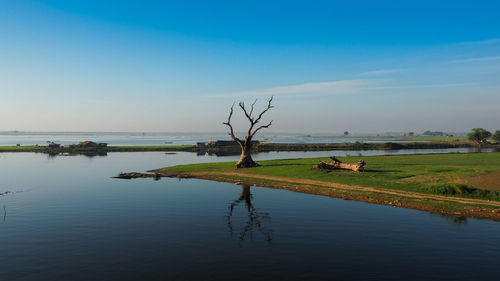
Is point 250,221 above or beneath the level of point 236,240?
above

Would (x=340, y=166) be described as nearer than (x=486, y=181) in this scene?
No

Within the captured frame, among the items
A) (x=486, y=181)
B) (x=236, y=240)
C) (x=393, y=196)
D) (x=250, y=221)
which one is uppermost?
(x=486, y=181)

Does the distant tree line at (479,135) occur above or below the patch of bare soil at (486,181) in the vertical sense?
above

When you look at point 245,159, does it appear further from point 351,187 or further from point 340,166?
point 351,187

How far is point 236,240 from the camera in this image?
59.5 ft

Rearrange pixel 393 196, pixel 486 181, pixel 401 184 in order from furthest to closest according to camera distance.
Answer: pixel 401 184 → pixel 486 181 → pixel 393 196

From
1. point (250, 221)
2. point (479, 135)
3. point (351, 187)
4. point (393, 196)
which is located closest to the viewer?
point (250, 221)

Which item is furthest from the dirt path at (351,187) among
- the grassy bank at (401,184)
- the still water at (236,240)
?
the still water at (236,240)

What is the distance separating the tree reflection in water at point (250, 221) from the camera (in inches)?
753

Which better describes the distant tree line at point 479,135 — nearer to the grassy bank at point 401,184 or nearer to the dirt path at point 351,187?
the grassy bank at point 401,184

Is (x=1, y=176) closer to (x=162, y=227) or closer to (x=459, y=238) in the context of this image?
(x=162, y=227)

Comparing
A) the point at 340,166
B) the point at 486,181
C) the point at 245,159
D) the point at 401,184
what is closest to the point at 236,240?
the point at 401,184

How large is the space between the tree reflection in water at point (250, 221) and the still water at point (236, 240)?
3.8 inches

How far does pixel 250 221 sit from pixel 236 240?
417cm
